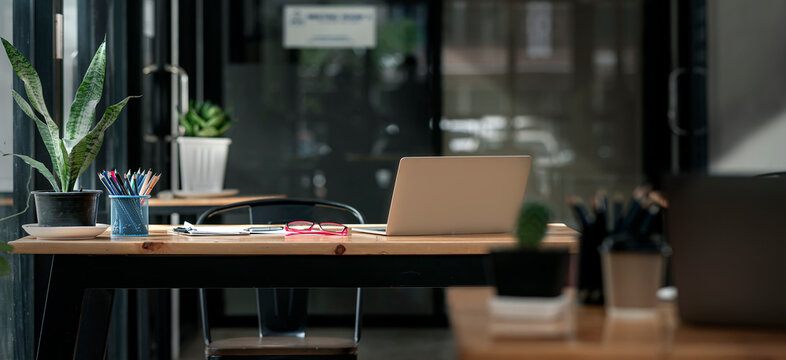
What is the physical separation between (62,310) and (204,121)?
189 centimetres

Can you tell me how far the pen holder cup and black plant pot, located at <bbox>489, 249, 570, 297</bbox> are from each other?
1.19 meters

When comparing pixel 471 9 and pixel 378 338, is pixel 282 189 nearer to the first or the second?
pixel 378 338

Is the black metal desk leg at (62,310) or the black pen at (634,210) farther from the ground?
the black pen at (634,210)

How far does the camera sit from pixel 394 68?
4.64m

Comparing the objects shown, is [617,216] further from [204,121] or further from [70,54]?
[204,121]

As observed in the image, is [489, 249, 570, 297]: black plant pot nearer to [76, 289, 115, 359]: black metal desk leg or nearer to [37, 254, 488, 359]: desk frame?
[37, 254, 488, 359]: desk frame

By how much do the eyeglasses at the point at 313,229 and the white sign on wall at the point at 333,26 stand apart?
8.29 feet

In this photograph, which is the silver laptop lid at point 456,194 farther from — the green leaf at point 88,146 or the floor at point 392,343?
the floor at point 392,343

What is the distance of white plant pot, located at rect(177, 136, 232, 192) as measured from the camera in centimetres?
356

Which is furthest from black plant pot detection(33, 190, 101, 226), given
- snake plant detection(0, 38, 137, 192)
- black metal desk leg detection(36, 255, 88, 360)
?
black metal desk leg detection(36, 255, 88, 360)

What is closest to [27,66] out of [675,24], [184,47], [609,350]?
[609,350]

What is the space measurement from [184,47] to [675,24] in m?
2.73

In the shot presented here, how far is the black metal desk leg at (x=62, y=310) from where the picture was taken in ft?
6.02

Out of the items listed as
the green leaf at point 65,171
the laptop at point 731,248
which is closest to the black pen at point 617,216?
the laptop at point 731,248
